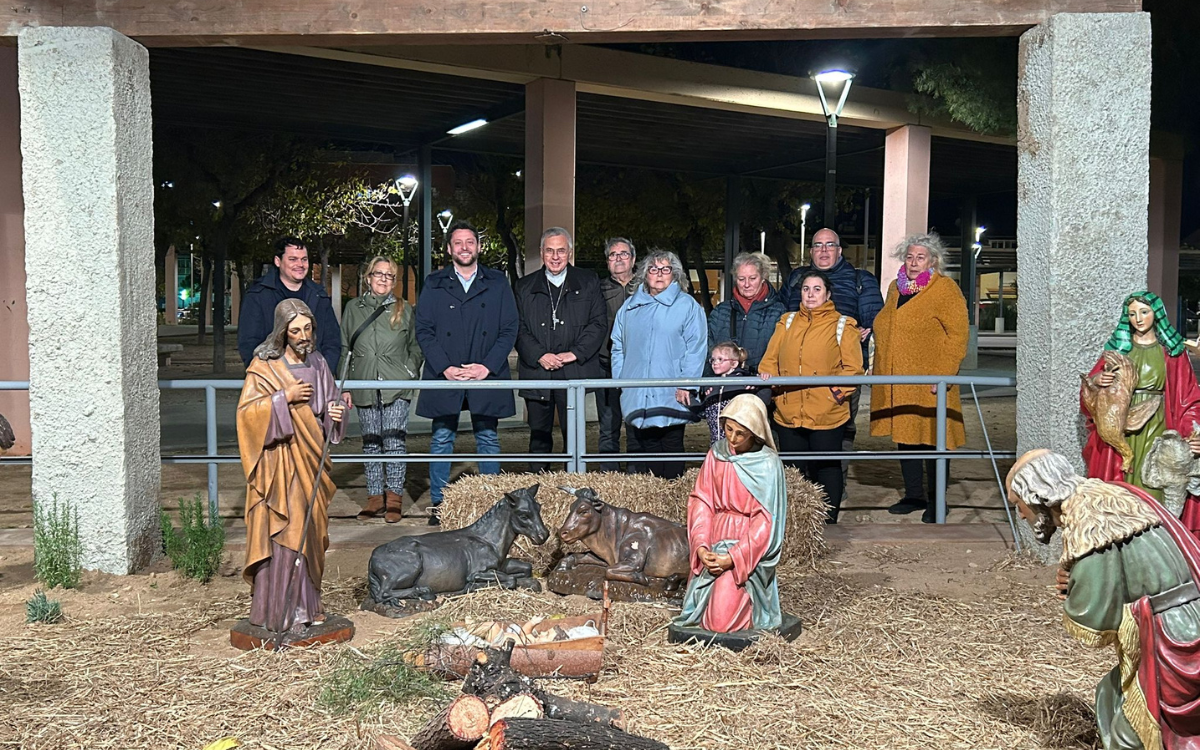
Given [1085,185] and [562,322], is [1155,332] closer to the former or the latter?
[1085,185]

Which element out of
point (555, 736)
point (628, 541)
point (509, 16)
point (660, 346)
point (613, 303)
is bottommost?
point (555, 736)

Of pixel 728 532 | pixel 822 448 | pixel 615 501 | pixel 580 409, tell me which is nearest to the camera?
pixel 728 532

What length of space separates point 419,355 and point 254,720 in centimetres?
391

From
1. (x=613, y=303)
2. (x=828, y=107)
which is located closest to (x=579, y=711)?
(x=613, y=303)

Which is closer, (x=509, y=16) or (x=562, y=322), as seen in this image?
(x=509, y=16)

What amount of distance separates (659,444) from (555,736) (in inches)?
160

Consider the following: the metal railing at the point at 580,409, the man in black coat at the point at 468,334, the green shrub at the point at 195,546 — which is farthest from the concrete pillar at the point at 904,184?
the green shrub at the point at 195,546

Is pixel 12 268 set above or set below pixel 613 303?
above

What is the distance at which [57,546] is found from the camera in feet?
20.4

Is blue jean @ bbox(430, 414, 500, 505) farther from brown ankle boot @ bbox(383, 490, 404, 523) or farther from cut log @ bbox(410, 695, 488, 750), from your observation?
cut log @ bbox(410, 695, 488, 750)

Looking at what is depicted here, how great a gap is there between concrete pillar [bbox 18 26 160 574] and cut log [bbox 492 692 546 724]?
3.46m

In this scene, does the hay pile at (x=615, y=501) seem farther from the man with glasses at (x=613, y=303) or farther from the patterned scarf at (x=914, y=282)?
the patterned scarf at (x=914, y=282)

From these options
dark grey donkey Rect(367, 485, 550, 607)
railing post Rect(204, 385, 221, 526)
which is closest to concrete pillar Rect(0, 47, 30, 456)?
railing post Rect(204, 385, 221, 526)

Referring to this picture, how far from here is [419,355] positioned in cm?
790
